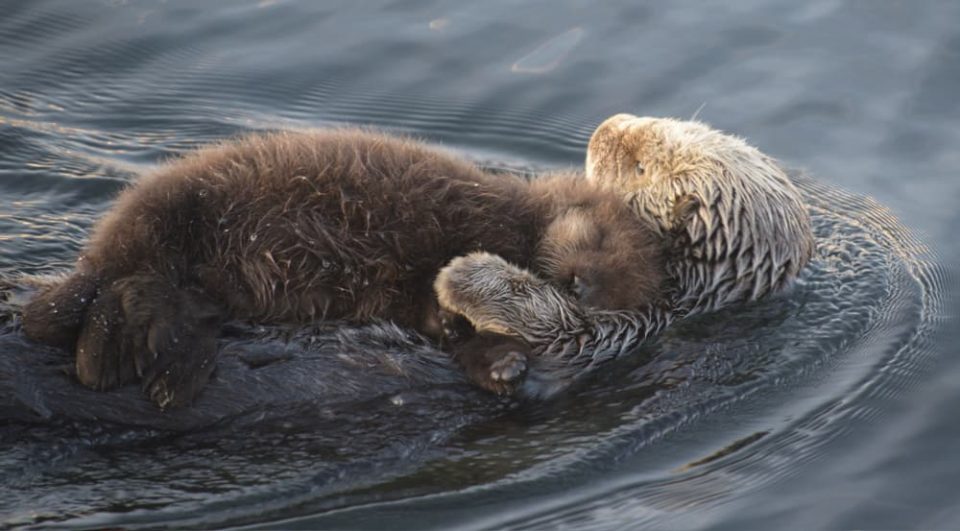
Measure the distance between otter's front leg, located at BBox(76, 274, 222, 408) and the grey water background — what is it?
204 mm

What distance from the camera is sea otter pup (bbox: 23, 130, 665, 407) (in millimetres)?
4727

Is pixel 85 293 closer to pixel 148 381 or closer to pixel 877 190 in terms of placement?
pixel 148 381

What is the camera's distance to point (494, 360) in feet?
17.1

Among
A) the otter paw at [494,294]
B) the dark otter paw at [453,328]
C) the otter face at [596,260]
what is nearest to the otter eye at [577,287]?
the otter face at [596,260]

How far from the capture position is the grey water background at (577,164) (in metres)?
A: 4.73

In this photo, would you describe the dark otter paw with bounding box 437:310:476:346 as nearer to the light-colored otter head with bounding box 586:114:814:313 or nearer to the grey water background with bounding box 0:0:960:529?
the grey water background with bounding box 0:0:960:529

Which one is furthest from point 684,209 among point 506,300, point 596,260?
point 506,300

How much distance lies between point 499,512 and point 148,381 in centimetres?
132

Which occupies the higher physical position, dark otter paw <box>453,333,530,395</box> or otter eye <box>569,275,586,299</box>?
otter eye <box>569,275,586,299</box>

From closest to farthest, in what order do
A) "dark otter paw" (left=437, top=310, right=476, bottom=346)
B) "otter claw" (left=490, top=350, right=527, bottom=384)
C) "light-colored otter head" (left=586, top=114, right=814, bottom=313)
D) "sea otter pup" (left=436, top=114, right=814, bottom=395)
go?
"otter claw" (left=490, top=350, right=527, bottom=384) → "dark otter paw" (left=437, top=310, right=476, bottom=346) → "sea otter pup" (left=436, top=114, right=814, bottom=395) → "light-colored otter head" (left=586, top=114, right=814, bottom=313)

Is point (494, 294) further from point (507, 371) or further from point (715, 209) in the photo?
point (715, 209)

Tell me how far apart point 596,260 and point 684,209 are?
24.8 inches

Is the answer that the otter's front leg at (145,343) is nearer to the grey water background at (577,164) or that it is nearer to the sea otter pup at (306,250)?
the sea otter pup at (306,250)

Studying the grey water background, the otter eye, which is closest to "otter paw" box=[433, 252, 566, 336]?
the otter eye
